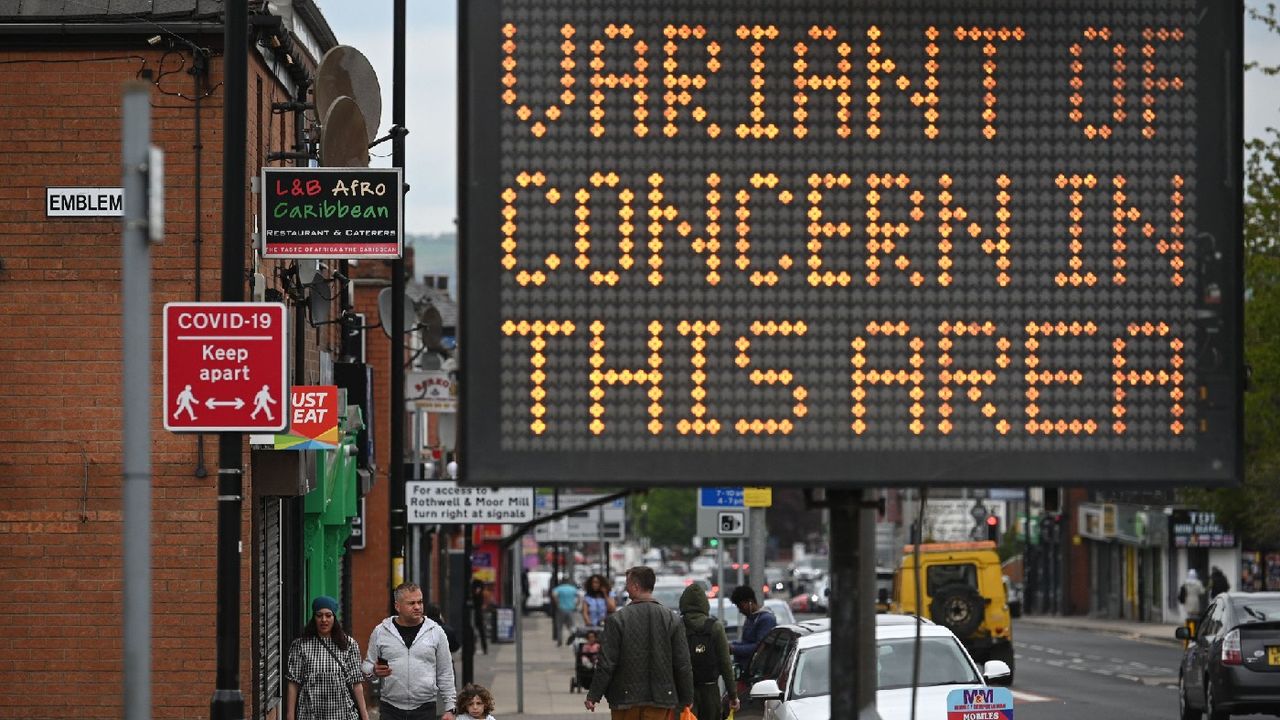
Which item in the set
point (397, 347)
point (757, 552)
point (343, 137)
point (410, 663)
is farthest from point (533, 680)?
point (410, 663)

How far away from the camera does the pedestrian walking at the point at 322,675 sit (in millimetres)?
13531

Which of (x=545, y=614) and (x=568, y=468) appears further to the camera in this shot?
(x=545, y=614)

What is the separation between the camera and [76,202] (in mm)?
15164

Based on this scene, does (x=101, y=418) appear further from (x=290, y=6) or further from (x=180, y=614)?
(x=290, y=6)

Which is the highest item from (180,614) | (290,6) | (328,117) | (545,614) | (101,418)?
(290,6)

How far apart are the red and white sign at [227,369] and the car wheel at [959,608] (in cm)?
2165

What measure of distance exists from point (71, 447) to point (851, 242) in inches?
422

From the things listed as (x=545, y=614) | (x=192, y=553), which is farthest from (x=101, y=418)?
(x=545, y=614)

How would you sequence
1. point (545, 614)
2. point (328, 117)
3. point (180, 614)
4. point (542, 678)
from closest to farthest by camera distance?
point (180, 614) < point (328, 117) < point (542, 678) < point (545, 614)

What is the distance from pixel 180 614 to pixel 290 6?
5.99 metres

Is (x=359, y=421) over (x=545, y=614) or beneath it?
over

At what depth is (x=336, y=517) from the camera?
2231 centimetres

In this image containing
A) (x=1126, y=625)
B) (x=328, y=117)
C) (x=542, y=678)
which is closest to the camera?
(x=328, y=117)

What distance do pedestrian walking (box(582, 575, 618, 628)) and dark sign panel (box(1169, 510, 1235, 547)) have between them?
3175cm
